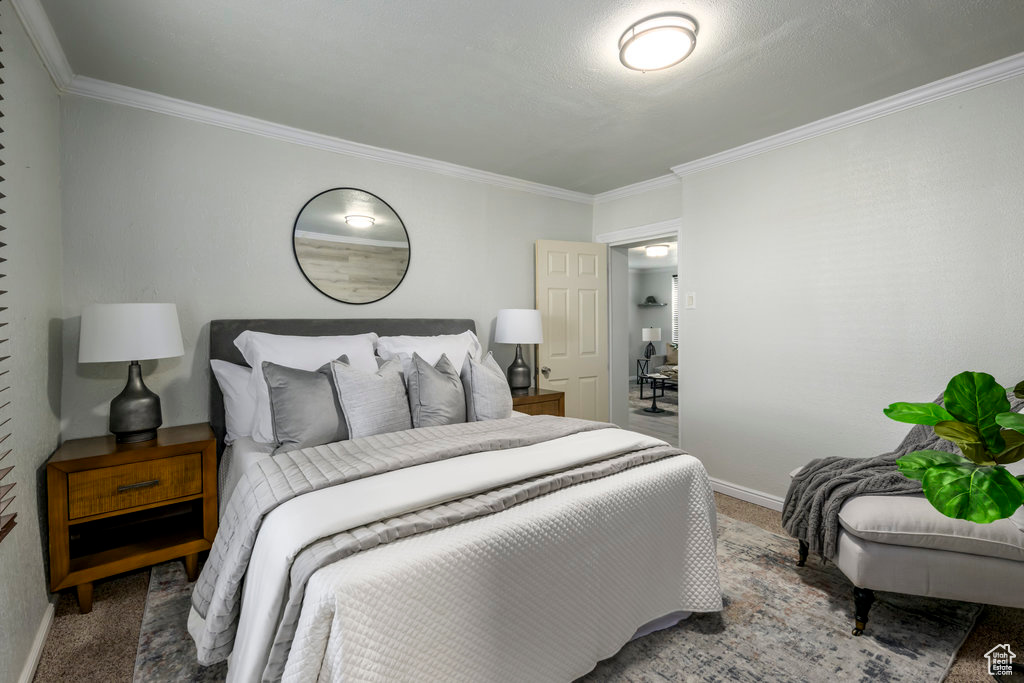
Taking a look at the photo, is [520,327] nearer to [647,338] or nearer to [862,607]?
[862,607]

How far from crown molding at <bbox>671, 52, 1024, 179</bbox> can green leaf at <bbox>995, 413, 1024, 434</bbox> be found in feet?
7.72

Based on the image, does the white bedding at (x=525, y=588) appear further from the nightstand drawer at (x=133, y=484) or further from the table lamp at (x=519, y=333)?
the table lamp at (x=519, y=333)

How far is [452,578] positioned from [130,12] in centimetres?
244


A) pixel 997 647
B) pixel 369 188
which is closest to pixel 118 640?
pixel 369 188

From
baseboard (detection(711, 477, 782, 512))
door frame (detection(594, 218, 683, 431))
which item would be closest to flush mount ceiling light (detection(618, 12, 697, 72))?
door frame (detection(594, 218, 683, 431))

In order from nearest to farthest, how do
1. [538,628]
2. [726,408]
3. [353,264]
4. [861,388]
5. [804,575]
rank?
[538,628], [804,575], [861,388], [353,264], [726,408]

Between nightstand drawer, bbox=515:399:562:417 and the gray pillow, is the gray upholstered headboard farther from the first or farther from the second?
nightstand drawer, bbox=515:399:562:417

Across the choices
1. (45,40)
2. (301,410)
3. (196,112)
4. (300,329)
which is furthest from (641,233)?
(45,40)

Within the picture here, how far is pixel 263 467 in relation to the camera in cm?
180

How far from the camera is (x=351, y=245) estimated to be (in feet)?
10.7

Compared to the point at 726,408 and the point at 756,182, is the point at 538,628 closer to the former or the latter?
the point at 726,408

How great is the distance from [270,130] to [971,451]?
11.5ft

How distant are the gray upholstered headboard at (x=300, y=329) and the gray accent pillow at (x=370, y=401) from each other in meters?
0.72

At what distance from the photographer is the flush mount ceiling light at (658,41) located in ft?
6.25
